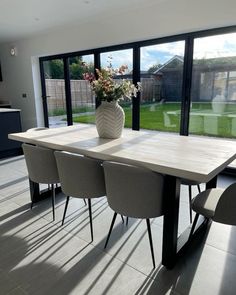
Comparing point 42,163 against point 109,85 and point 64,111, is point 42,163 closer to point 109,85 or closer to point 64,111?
point 109,85

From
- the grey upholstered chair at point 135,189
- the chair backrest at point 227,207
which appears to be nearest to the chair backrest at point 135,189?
the grey upholstered chair at point 135,189

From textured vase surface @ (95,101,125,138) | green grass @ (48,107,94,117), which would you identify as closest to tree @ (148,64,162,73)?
green grass @ (48,107,94,117)

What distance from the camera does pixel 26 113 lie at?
20.6ft

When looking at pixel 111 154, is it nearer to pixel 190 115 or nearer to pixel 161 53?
pixel 190 115

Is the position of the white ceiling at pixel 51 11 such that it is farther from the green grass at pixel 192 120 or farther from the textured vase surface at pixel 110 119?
the textured vase surface at pixel 110 119

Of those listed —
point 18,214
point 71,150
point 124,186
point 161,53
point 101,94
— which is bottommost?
point 18,214

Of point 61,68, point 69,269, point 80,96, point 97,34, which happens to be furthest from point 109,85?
point 61,68

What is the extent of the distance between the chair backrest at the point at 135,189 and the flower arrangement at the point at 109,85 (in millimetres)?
906

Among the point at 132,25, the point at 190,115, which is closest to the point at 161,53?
the point at 132,25

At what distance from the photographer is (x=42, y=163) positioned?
2.39m

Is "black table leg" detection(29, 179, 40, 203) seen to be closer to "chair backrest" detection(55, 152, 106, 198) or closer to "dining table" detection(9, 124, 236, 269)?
"dining table" detection(9, 124, 236, 269)

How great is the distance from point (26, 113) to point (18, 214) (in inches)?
165

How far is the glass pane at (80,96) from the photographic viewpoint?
541 centimetres

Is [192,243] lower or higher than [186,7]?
lower
